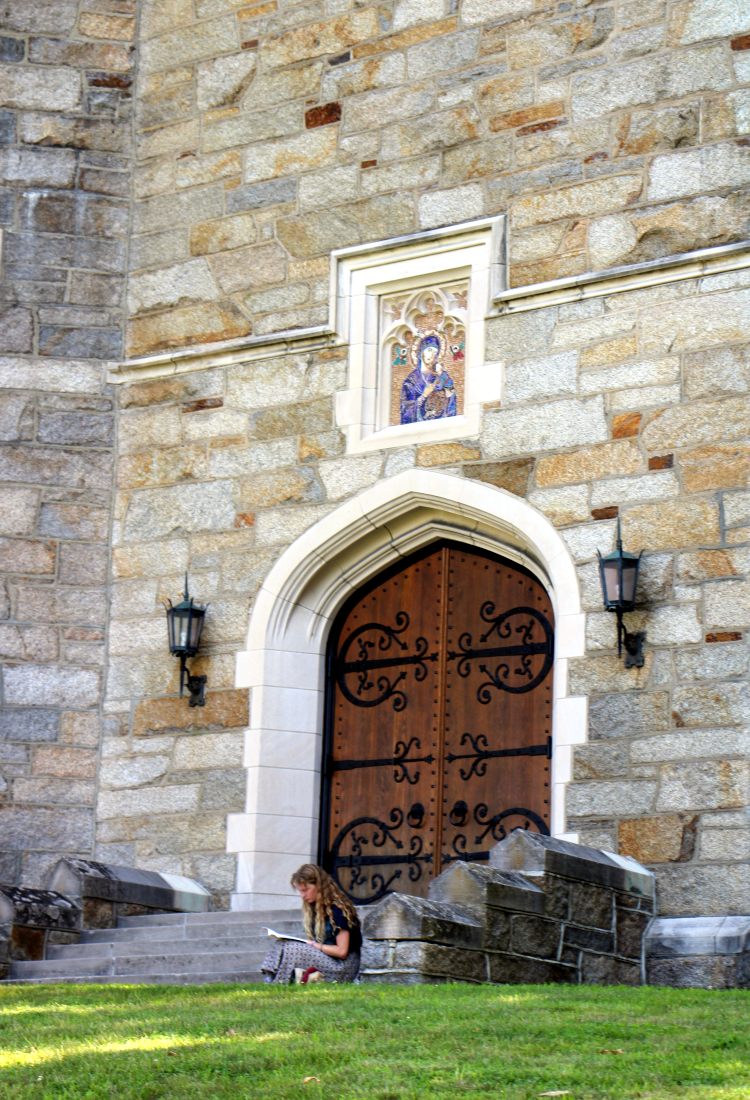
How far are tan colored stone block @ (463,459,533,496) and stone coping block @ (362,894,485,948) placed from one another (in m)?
2.95

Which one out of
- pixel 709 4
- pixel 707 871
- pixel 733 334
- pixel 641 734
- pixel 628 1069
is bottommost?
pixel 628 1069

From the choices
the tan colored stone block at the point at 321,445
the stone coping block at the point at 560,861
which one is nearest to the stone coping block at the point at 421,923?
the stone coping block at the point at 560,861

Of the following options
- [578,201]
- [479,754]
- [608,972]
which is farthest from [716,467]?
[608,972]

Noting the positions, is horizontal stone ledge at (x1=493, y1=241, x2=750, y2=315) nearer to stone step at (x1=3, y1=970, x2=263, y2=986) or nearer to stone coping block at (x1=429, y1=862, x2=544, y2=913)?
stone coping block at (x1=429, y1=862, x2=544, y2=913)

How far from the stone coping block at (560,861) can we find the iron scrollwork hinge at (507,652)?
150 cm

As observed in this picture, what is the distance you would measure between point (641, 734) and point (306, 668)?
2308 mm

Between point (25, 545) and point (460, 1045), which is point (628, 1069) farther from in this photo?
point (25, 545)

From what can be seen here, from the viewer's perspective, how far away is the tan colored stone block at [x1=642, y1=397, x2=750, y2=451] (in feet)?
28.0

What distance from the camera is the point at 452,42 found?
9875mm

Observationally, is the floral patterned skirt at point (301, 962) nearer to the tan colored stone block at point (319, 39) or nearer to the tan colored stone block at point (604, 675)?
the tan colored stone block at point (604, 675)

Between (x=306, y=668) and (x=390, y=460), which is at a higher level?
(x=390, y=460)

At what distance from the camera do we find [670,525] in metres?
8.55

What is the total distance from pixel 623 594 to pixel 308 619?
7.26 ft

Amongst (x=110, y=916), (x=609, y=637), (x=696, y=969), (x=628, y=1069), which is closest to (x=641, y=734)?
(x=609, y=637)
